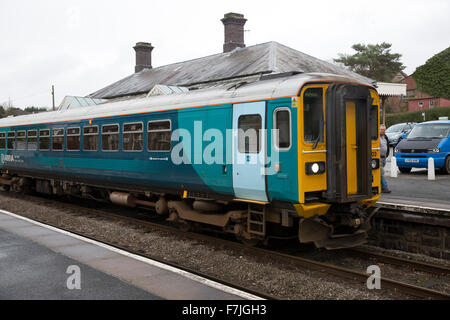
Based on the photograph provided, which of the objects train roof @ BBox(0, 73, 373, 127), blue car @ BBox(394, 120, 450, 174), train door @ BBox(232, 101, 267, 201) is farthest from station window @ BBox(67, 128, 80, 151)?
blue car @ BBox(394, 120, 450, 174)

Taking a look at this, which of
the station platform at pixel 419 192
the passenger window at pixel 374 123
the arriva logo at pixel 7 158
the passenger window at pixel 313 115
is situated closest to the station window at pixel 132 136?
the passenger window at pixel 313 115

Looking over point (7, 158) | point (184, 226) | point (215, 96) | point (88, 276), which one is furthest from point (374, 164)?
point (7, 158)

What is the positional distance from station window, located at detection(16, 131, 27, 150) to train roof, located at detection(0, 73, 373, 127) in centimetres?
363

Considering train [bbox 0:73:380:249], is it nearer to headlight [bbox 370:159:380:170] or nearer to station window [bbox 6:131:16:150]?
headlight [bbox 370:159:380:170]

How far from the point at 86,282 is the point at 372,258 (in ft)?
16.9

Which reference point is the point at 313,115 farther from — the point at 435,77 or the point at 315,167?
the point at 435,77

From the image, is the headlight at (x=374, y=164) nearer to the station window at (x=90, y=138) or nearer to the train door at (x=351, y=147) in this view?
the train door at (x=351, y=147)

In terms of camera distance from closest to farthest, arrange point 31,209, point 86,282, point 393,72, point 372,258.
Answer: point 86,282 → point 372,258 → point 31,209 → point 393,72

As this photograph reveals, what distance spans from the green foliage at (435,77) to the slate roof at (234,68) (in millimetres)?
26642

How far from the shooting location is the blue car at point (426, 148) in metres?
14.3

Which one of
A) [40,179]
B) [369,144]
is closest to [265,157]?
[369,144]

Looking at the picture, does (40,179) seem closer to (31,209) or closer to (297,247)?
(31,209)

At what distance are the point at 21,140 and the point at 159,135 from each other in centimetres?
903

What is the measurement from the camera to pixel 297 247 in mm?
8992
